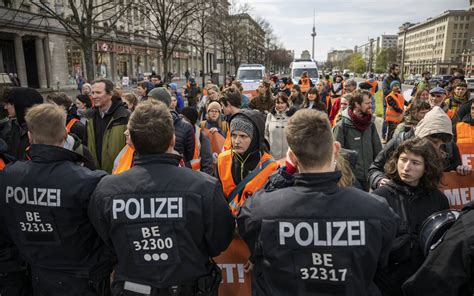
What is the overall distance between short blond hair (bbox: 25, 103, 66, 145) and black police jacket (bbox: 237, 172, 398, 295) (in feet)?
5.08

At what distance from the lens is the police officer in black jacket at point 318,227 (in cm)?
173

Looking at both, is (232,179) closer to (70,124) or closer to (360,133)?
(360,133)

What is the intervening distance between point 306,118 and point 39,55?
32526 mm

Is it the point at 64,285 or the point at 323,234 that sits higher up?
the point at 323,234

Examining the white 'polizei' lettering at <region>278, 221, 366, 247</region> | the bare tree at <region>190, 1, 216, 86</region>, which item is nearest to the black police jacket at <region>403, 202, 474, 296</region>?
the white 'polizei' lettering at <region>278, 221, 366, 247</region>

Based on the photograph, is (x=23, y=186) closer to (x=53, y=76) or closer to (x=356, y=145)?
(x=356, y=145)

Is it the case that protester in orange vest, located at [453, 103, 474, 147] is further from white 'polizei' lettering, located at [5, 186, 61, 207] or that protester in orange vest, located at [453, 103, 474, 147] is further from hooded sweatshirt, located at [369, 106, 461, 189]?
white 'polizei' lettering, located at [5, 186, 61, 207]

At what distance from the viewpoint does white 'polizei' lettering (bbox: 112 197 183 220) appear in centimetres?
195

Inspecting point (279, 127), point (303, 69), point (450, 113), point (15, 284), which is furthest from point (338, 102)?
point (303, 69)

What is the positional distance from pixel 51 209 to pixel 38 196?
0.12 m

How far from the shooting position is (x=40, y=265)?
7.67 ft

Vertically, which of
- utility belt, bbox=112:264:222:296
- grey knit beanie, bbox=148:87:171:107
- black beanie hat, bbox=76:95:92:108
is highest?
grey knit beanie, bbox=148:87:171:107

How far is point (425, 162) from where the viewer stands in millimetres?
2635

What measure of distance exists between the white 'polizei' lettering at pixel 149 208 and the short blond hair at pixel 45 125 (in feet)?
2.69
